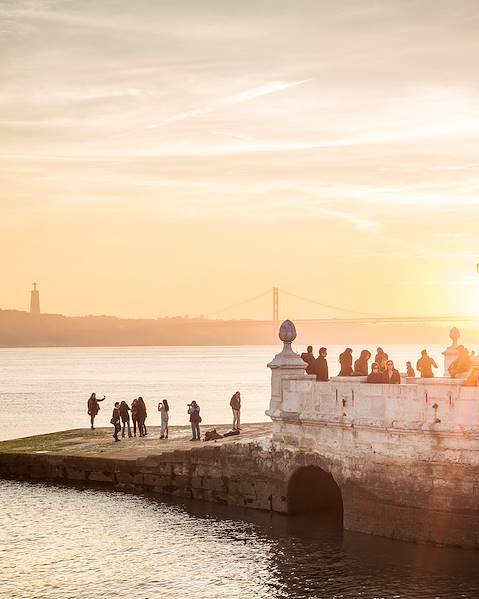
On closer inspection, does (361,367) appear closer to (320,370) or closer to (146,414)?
(320,370)

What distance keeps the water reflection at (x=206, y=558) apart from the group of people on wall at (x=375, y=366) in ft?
12.4

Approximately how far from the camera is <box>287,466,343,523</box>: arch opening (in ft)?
89.9

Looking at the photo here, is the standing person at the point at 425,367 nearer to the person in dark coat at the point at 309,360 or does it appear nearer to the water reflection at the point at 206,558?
the person in dark coat at the point at 309,360

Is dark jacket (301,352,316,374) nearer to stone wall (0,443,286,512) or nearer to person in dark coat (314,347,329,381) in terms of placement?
person in dark coat (314,347,329,381)

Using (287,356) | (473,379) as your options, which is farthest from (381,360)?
(473,379)

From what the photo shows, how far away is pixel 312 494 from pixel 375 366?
499 cm

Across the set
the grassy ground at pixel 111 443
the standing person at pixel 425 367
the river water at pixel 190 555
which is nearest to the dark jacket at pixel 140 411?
the grassy ground at pixel 111 443

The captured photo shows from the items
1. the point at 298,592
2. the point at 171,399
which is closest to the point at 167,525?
the point at 298,592

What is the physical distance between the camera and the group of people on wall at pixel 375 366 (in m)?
24.7

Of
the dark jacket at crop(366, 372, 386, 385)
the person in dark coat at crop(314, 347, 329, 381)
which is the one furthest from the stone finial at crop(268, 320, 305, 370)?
the dark jacket at crop(366, 372, 386, 385)

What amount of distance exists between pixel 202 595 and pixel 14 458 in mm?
16121

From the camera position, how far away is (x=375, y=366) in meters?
24.8

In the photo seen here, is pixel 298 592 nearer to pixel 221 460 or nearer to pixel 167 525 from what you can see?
pixel 167 525

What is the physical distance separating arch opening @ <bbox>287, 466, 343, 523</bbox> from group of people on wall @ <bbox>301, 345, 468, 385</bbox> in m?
2.63
